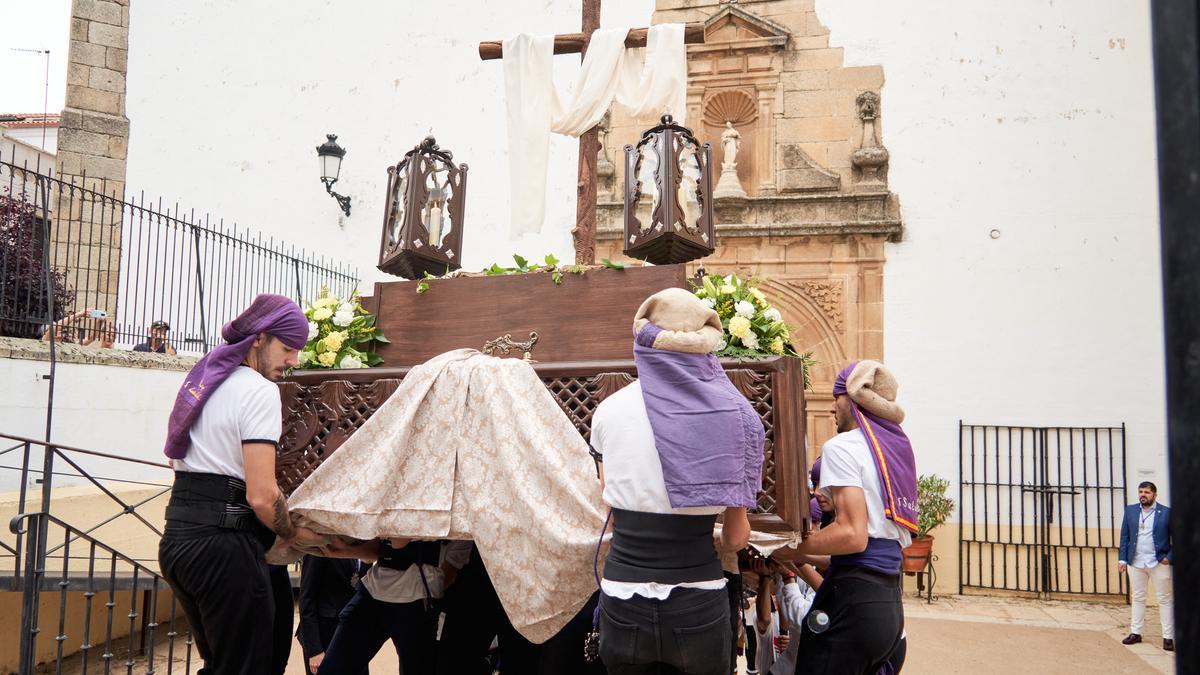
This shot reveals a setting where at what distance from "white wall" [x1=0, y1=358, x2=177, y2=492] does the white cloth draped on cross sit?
171 inches

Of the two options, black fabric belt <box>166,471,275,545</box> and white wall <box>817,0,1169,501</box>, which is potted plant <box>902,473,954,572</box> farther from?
black fabric belt <box>166,471,275,545</box>

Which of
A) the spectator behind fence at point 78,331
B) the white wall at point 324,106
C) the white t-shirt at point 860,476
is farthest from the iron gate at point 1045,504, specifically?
the spectator behind fence at point 78,331

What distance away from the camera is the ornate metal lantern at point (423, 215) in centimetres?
408

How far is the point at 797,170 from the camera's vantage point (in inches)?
373

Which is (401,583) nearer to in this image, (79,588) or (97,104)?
(79,588)

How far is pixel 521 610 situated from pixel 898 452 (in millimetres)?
1398

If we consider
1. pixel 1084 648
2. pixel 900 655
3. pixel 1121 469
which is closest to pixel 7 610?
pixel 900 655

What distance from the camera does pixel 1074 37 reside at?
29.3ft

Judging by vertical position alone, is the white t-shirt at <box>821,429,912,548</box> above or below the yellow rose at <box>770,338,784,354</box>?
below

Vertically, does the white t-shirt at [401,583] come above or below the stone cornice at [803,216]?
below

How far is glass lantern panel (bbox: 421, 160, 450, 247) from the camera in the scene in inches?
163

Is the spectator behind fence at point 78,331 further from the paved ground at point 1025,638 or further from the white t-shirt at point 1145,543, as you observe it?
the white t-shirt at point 1145,543

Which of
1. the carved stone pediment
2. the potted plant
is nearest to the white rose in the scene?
the potted plant

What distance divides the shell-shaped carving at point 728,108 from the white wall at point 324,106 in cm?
121
